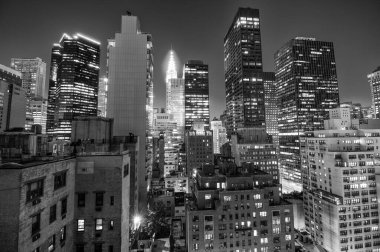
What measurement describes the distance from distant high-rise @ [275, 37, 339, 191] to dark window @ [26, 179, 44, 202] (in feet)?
637

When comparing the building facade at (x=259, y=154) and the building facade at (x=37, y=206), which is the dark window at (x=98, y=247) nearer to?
the building facade at (x=37, y=206)

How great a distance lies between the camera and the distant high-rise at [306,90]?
7293 inches

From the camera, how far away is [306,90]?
18975 centimetres

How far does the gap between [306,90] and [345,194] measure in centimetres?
14374

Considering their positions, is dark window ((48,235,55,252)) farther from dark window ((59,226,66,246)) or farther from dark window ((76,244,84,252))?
dark window ((76,244,84,252))

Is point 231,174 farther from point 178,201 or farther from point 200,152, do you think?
point 200,152

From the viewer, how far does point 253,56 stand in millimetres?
199250

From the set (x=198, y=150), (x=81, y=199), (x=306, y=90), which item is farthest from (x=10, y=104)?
(x=306, y=90)

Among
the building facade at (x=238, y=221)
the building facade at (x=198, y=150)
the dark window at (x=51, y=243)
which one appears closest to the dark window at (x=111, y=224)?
the dark window at (x=51, y=243)

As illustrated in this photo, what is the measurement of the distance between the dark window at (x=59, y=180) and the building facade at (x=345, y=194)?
8155 centimetres

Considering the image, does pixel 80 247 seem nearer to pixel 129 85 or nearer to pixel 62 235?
pixel 62 235

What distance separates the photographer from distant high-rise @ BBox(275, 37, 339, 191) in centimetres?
18525

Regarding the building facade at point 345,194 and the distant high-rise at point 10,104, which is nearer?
the building facade at point 345,194

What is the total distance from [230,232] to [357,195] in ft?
167
